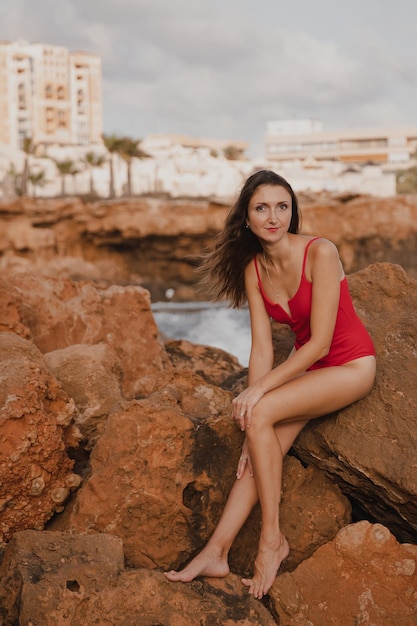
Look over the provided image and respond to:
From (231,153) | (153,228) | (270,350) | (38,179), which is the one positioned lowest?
→ (153,228)

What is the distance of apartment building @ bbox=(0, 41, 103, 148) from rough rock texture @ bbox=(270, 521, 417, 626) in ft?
273

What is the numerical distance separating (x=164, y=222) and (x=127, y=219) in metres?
1.51

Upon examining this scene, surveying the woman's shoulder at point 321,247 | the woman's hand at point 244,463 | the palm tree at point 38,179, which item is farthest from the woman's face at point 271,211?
the palm tree at point 38,179

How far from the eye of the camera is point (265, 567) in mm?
2834

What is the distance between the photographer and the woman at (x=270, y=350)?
2.89 meters

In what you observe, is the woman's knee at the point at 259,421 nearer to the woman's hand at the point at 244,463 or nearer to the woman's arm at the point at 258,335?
the woman's hand at the point at 244,463

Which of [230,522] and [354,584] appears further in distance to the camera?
[230,522]

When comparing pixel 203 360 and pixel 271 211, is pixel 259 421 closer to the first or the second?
pixel 271 211

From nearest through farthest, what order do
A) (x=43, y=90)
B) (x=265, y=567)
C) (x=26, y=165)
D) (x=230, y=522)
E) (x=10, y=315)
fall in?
(x=265, y=567) < (x=230, y=522) < (x=10, y=315) < (x=26, y=165) < (x=43, y=90)

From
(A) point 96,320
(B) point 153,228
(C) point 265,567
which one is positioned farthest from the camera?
(B) point 153,228

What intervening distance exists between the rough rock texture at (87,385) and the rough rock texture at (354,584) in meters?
1.37

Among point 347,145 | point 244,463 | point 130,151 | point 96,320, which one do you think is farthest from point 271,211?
point 347,145

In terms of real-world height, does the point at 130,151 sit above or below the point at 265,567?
above

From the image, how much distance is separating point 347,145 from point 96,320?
257ft
